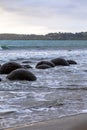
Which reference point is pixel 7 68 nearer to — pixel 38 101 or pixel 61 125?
pixel 38 101

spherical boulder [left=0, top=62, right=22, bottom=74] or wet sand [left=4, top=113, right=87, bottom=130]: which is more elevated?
wet sand [left=4, top=113, right=87, bottom=130]

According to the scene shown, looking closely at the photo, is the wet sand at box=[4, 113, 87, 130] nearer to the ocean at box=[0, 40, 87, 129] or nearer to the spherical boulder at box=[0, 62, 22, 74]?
the ocean at box=[0, 40, 87, 129]

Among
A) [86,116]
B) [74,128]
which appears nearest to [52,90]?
[86,116]

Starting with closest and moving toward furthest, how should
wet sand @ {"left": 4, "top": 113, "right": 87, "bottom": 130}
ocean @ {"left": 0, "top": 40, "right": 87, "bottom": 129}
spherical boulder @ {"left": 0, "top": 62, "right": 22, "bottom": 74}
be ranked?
wet sand @ {"left": 4, "top": 113, "right": 87, "bottom": 130}, ocean @ {"left": 0, "top": 40, "right": 87, "bottom": 129}, spherical boulder @ {"left": 0, "top": 62, "right": 22, "bottom": 74}

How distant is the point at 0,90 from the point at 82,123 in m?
4.56

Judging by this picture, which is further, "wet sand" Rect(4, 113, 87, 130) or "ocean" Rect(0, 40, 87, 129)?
"ocean" Rect(0, 40, 87, 129)

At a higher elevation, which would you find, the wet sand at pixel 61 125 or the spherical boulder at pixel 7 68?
the wet sand at pixel 61 125

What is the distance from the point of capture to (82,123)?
381 centimetres

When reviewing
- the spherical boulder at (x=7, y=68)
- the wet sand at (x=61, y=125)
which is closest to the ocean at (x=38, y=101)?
the wet sand at (x=61, y=125)

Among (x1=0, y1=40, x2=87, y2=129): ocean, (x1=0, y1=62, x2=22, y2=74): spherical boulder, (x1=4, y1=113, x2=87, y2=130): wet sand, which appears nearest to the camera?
(x1=4, y1=113, x2=87, y2=130): wet sand

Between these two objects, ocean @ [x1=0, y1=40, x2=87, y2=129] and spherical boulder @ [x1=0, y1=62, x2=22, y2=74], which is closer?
ocean @ [x1=0, y1=40, x2=87, y2=129]

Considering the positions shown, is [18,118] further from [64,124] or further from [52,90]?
[52,90]

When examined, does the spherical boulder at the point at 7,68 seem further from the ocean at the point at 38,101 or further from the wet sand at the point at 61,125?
the wet sand at the point at 61,125

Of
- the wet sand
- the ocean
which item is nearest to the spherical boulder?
the ocean
